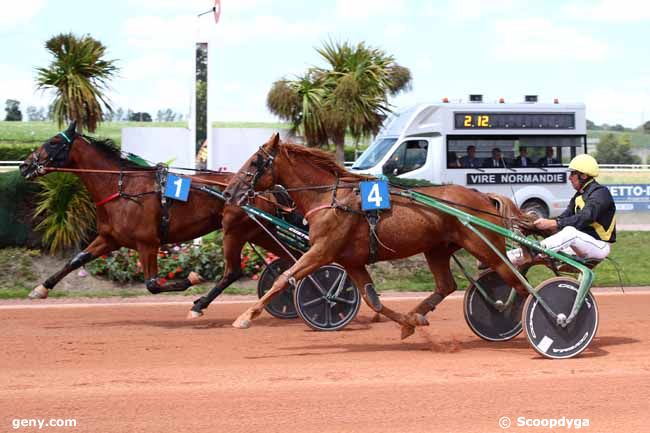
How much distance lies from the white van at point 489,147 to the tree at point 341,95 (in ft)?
A: 2.92

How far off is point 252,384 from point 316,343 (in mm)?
1911

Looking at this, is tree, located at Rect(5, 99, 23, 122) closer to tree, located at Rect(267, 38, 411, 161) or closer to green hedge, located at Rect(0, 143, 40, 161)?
green hedge, located at Rect(0, 143, 40, 161)

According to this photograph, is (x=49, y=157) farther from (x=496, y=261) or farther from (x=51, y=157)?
(x=496, y=261)

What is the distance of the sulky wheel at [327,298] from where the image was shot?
8789 millimetres

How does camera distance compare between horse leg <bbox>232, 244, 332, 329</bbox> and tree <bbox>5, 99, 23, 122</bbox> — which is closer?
horse leg <bbox>232, 244, 332, 329</bbox>

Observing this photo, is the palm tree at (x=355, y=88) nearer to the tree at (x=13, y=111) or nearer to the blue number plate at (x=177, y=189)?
the blue number plate at (x=177, y=189)

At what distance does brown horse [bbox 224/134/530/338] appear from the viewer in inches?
301

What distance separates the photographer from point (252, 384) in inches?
248

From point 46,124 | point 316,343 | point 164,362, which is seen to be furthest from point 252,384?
point 46,124

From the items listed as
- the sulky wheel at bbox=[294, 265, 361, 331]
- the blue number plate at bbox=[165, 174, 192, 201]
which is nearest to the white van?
the blue number plate at bbox=[165, 174, 192, 201]

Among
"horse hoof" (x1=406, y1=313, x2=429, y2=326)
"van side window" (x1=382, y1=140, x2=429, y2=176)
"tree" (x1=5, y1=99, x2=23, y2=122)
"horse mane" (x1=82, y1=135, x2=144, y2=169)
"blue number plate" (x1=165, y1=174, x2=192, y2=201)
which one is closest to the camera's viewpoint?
"horse hoof" (x1=406, y1=313, x2=429, y2=326)

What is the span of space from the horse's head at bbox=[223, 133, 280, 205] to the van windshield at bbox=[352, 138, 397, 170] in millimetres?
10288

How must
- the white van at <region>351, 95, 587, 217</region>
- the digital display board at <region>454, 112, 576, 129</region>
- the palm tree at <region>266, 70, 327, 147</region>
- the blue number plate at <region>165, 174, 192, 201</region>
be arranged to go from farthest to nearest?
1. the palm tree at <region>266, 70, 327, 147</region>
2. the digital display board at <region>454, 112, 576, 129</region>
3. the white van at <region>351, 95, 587, 217</region>
4. the blue number plate at <region>165, 174, 192, 201</region>

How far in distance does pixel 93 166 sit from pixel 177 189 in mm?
929
